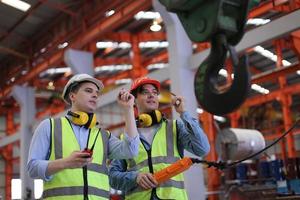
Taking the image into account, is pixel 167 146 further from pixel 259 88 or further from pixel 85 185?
pixel 259 88

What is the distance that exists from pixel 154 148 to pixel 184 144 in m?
0.25

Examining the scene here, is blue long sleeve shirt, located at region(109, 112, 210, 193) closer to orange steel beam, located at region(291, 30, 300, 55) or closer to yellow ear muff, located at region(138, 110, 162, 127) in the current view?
yellow ear muff, located at region(138, 110, 162, 127)

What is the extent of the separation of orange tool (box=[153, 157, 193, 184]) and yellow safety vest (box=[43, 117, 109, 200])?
0.37 meters

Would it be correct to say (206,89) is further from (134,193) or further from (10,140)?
(10,140)

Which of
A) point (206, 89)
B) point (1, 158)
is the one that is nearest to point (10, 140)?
point (1, 158)

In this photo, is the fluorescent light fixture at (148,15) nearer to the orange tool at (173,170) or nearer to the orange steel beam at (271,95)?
the orange steel beam at (271,95)

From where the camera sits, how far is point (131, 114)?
8.93ft

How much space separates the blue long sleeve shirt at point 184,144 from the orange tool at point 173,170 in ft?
0.75

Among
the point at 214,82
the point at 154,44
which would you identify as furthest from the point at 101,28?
the point at 214,82

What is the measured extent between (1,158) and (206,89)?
87.4ft

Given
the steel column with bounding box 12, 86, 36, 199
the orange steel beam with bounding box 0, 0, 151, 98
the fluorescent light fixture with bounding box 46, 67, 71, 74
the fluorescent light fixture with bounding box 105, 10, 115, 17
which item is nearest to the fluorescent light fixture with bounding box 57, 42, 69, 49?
the orange steel beam with bounding box 0, 0, 151, 98

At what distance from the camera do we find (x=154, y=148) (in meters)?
3.12

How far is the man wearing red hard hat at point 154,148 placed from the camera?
3014 mm

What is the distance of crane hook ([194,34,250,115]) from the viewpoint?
1.15 meters
